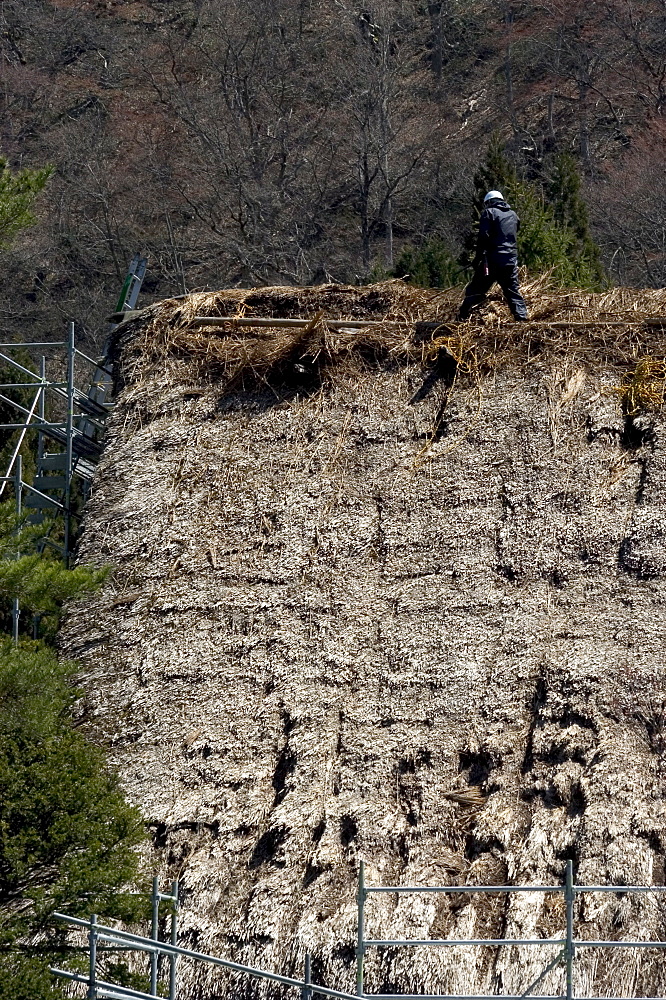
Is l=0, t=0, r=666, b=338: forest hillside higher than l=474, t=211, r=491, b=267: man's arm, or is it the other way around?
l=0, t=0, r=666, b=338: forest hillside

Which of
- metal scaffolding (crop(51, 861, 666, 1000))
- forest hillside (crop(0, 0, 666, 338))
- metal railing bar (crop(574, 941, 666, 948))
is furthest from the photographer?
forest hillside (crop(0, 0, 666, 338))

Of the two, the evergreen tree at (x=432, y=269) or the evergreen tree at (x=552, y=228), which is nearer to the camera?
the evergreen tree at (x=552, y=228)

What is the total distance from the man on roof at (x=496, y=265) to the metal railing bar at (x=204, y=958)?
5.90m

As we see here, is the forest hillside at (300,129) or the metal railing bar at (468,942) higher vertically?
the forest hillside at (300,129)

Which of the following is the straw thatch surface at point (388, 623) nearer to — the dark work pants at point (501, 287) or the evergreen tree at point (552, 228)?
the dark work pants at point (501, 287)

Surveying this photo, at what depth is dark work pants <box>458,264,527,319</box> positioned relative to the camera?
43.4 feet

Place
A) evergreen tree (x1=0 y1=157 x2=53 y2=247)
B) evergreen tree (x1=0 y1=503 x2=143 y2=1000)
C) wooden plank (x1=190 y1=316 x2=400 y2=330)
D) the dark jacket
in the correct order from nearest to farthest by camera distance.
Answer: evergreen tree (x1=0 y1=503 x2=143 y2=1000) < evergreen tree (x1=0 y1=157 x2=53 y2=247) < the dark jacket < wooden plank (x1=190 y1=316 x2=400 y2=330)

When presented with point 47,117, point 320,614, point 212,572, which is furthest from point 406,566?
point 47,117

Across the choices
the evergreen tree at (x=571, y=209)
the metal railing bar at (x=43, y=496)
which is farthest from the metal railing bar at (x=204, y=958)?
the evergreen tree at (x=571, y=209)

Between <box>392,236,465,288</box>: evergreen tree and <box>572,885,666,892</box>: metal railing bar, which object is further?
<box>392,236,465,288</box>: evergreen tree

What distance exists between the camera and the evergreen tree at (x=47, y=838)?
9539mm

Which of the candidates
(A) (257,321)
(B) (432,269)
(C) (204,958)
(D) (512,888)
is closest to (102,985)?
(C) (204,958)

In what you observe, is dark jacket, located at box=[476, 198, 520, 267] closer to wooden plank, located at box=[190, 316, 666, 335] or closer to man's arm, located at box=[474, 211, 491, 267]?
man's arm, located at box=[474, 211, 491, 267]

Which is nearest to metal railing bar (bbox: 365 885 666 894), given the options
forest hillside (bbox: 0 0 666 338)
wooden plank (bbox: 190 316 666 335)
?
wooden plank (bbox: 190 316 666 335)
